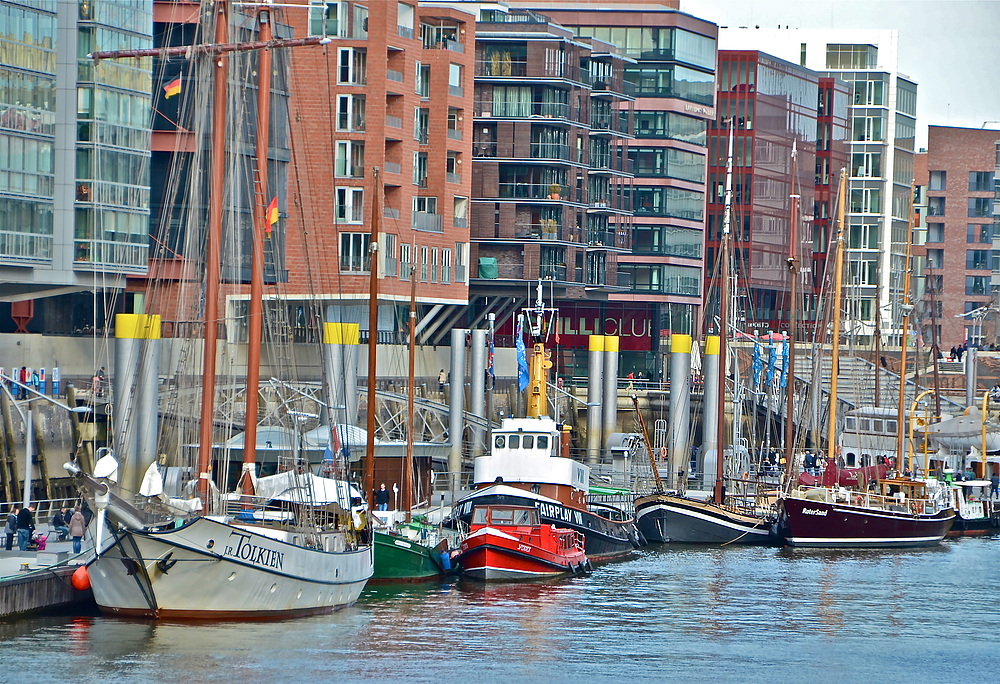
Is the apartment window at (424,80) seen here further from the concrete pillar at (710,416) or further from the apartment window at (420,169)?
the concrete pillar at (710,416)

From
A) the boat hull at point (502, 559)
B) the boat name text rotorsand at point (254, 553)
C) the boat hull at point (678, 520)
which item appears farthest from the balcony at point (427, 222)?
the boat name text rotorsand at point (254, 553)

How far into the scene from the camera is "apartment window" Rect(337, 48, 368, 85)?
102188 mm

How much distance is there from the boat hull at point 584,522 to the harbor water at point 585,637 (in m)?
2.27

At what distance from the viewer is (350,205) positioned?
102 metres

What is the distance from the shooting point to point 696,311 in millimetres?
156750

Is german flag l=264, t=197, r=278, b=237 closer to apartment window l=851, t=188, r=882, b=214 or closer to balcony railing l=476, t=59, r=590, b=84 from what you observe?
balcony railing l=476, t=59, r=590, b=84

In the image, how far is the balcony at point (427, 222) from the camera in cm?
10750

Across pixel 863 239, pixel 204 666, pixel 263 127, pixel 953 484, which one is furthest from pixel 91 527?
pixel 863 239

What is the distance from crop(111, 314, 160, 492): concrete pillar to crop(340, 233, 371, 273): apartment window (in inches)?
1197

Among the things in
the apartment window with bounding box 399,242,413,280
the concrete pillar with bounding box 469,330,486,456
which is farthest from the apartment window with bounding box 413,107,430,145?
the concrete pillar with bounding box 469,330,486,456

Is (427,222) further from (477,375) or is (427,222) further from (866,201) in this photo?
(866,201)

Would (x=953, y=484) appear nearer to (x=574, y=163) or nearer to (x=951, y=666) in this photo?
(x=574, y=163)

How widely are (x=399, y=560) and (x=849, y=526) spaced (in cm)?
3090

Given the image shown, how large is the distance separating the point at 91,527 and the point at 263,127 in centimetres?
1303
